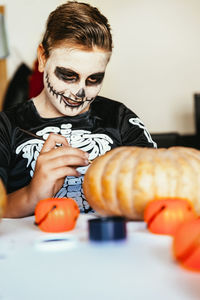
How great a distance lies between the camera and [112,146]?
124 centimetres

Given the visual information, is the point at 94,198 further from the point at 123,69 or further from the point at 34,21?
the point at 34,21

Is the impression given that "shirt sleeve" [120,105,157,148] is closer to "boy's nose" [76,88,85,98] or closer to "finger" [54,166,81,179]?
"boy's nose" [76,88,85,98]

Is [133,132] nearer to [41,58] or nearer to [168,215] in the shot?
[41,58]

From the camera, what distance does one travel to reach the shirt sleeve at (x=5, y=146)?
3.64ft

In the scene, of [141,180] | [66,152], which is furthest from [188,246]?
[66,152]

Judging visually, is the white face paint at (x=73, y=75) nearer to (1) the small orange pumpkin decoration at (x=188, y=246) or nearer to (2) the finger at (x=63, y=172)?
(2) the finger at (x=63, y=172)

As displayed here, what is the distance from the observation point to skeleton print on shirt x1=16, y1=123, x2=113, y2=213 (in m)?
1.16

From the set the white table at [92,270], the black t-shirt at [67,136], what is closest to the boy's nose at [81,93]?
the black t-shirt at [67,136]

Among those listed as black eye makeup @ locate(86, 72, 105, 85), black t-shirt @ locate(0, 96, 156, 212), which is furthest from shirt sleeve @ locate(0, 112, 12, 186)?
black eye makeup @ locate(86, 72, 105, 85)

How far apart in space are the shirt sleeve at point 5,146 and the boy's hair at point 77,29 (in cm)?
23

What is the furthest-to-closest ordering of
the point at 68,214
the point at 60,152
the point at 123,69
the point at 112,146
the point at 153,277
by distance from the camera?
1. the point at 123,69
2. the point at 112,146
3. the point at 60,152
4. the point at 68,214
5. the point at 153,277

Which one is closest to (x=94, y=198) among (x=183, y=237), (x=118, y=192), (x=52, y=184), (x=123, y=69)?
A: (x=118, y=192)

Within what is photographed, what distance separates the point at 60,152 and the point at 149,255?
1.27 ft

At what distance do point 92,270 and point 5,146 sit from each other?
716mm
